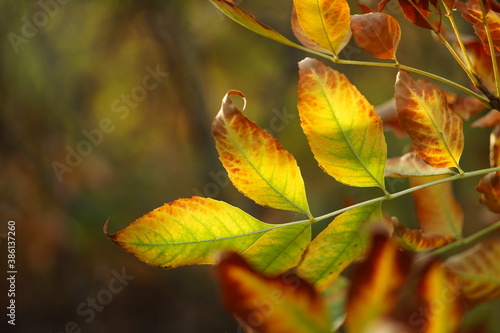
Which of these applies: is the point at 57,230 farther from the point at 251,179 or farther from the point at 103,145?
the point at 251,179

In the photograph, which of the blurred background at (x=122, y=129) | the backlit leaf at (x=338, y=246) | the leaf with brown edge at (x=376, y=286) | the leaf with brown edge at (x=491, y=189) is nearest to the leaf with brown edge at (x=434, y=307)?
the leaf with brown edge at (x=376, y=286)

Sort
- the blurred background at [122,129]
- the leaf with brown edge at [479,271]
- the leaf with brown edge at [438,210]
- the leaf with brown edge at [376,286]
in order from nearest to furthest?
the leaf with brown edge at [376,286]
the leaf with brown edge at [479,271]
the leaf with brown edge at [438,210]
the blurred background at [122,129]

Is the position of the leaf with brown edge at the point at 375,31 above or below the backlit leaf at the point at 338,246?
above

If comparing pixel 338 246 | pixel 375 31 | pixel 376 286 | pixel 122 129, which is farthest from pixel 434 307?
pixel 122 129

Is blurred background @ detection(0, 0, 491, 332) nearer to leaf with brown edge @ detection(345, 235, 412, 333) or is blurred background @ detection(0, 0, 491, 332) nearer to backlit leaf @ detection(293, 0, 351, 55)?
backlit leaf @ detection(293, 0, 351, 55)

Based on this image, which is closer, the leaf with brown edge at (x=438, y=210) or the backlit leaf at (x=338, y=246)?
the backlit leaf at (x=338, y=246)

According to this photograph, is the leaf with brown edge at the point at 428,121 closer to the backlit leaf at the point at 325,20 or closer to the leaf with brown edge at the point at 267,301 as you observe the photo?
the backlit leaf at the point at 325,20

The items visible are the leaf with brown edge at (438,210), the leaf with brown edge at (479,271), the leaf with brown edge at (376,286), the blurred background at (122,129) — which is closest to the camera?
the leaf with brown edge at (376,286)
